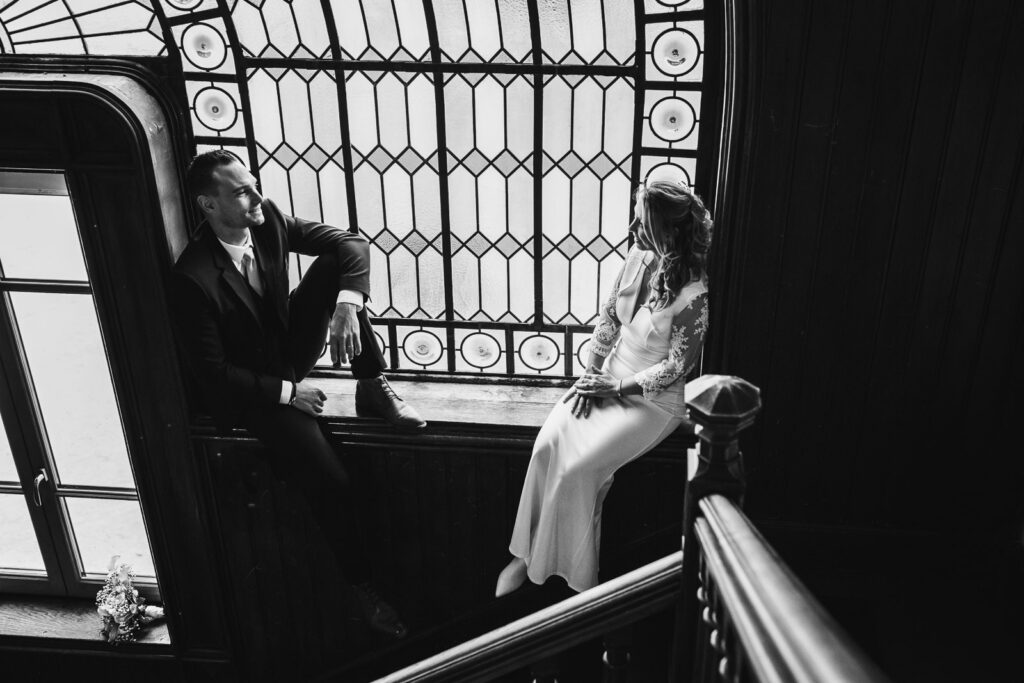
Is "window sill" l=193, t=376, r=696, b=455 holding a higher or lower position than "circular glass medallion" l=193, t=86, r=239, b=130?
lower

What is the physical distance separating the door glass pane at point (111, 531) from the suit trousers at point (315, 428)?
115cm

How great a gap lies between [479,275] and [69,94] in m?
1.64

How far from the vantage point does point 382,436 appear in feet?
10.9

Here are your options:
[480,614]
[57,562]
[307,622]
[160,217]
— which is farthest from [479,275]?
[57,562]

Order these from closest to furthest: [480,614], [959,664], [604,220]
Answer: [959,664] → [604,220] → [480,614]

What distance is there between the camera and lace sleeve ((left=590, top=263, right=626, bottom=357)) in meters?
2.98

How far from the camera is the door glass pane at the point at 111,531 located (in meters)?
3.85

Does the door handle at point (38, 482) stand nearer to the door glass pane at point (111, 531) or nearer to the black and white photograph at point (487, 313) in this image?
the black and white photograph at point (487, 313)

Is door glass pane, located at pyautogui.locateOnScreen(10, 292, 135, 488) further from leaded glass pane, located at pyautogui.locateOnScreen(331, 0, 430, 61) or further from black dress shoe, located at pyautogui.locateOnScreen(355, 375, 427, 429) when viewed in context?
leaded glass pane, located at pyautogui.locateOnScreen(331, 0, 430, 61)

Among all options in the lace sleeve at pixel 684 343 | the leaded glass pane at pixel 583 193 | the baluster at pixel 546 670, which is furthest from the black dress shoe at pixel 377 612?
the baluster at pixel 546 670

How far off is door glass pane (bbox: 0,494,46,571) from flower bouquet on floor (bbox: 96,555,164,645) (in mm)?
435

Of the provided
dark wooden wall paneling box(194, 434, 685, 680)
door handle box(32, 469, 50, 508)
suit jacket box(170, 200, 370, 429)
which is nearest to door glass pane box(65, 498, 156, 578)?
door handle box(32, 469, 50, 508)

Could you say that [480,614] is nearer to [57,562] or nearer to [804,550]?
[804,550]

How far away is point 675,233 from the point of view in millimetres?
2586
